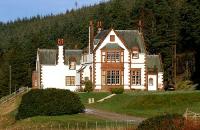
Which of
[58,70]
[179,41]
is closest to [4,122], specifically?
[58,70]

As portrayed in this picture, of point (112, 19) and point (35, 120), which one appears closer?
point (35, 120)

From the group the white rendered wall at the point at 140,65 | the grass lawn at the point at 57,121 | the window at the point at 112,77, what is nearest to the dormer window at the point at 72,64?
the window at the point at 112,77

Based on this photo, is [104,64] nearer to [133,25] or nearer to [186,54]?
[186,54]

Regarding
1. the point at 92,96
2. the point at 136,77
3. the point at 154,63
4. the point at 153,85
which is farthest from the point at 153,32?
the point at 92,96

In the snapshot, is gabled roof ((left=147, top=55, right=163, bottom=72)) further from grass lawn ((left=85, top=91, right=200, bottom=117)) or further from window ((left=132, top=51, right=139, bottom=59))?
grass lawn ((left=85, top=91, right=200, bottom=117))

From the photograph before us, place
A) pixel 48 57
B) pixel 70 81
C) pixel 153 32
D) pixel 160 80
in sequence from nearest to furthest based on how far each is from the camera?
1. pixel 160 80
2. pixel 70 81
3. pixel 48 57
4. pixel 153 32

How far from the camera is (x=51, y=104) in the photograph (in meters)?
52.6

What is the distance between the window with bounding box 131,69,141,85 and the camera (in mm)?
82875

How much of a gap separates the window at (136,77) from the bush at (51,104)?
29.4 m

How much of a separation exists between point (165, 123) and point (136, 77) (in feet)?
163

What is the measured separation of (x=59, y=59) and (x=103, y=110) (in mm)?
33905

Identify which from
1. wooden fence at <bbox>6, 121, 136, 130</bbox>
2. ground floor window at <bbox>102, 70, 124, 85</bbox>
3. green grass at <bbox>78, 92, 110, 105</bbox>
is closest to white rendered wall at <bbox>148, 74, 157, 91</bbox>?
ground floor window at <bbox>102, 70, 124, 85</bbox>

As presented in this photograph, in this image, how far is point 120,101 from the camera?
64688mm

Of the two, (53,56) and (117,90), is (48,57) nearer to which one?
(53,56)
